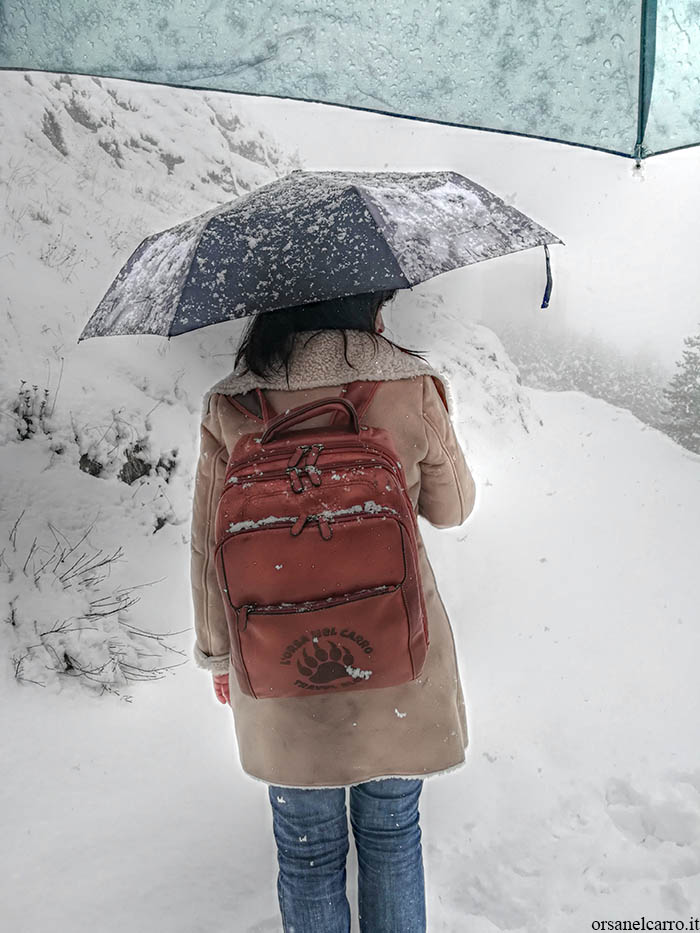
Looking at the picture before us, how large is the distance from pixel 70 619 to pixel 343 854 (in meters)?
1.95

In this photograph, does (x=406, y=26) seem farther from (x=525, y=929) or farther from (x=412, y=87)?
(x=525, y=929)

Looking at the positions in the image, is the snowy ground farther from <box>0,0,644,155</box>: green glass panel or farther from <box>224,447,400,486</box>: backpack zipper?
<box>0,0,644,155</box>: green glass panel

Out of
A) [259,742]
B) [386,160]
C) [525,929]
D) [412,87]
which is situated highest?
[412,87]

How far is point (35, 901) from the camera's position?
218 cm

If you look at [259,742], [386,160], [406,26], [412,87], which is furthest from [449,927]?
[386,160]

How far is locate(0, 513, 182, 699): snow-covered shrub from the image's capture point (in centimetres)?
300

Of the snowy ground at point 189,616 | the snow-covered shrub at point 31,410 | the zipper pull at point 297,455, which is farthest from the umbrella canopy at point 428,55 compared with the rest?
the snowy ground at point 189,616

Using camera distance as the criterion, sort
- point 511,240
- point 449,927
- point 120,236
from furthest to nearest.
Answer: point 120,236 → point 449,927 → point 511,240

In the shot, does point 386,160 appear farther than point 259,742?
Yes

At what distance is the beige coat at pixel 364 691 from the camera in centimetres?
149

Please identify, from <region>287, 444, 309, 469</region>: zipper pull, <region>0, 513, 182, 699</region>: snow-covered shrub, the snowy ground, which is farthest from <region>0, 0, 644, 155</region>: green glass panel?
<region>0, 513, 182, 699</region>: snow-covered shrub

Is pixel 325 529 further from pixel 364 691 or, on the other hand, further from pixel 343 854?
pixel 343 854

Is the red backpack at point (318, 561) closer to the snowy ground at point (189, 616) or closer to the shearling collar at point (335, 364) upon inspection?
the shearling collar at point (335, 364)

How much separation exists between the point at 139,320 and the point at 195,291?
18 centimetres
